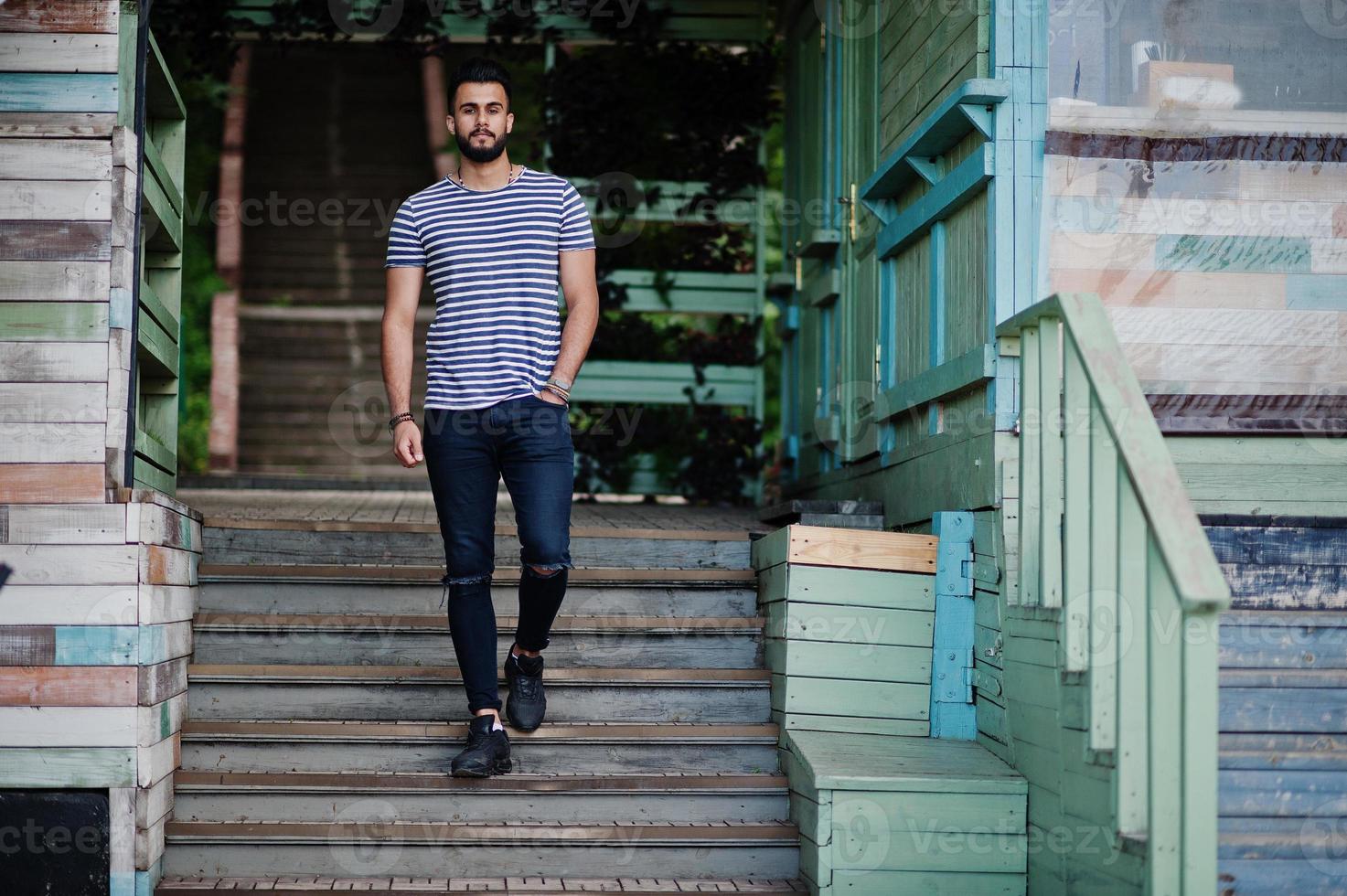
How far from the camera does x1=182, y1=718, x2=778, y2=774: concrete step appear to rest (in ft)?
12.0

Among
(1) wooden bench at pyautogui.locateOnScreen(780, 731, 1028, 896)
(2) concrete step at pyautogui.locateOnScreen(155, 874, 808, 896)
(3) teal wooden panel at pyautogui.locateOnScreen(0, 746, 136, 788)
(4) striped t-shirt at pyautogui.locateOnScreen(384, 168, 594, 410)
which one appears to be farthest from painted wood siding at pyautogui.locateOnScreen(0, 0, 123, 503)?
(1) wooden bench at pyautogui.locateOnScreen(780, 731, 1028, 896)

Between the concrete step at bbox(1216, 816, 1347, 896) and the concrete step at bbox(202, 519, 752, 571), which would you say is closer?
the concrete step at bbox(1216, 816, 1347, 896)

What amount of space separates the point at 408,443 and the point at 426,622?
0.79 m

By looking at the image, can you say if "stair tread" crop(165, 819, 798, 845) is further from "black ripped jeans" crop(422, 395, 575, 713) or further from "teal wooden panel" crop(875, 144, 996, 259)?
"teal wooden panel" crop(875, 144, 996, 259)

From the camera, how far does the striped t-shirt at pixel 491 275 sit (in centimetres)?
340

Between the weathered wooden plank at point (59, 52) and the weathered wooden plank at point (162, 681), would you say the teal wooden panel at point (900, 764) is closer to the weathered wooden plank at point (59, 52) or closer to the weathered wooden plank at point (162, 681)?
the weathered wooden plank at point (162, 681)

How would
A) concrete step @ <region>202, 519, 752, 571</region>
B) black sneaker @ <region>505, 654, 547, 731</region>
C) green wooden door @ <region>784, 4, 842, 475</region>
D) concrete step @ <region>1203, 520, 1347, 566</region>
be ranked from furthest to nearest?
green wooden door @ <region>784, 4, 842, 475</region> → concrete step @ <region>202, 519, 752, 571</region> → black sneaker @ <region>505, 654, 547, 731</region> → concrete step @ <region>1203, 520, 1347, 566</region>

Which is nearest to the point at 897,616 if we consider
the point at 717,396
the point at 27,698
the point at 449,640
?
the point at 449,640

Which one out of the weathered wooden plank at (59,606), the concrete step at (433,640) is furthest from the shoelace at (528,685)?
the weathered wooden plank at (59,606)

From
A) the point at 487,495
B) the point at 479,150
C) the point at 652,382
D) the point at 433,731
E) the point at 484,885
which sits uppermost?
the point at 479,150

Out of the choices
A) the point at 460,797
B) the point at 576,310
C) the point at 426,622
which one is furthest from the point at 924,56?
the point at 460,797

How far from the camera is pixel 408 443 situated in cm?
339

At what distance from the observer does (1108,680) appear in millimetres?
2844

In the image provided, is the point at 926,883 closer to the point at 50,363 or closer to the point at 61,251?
the point at 50,363
